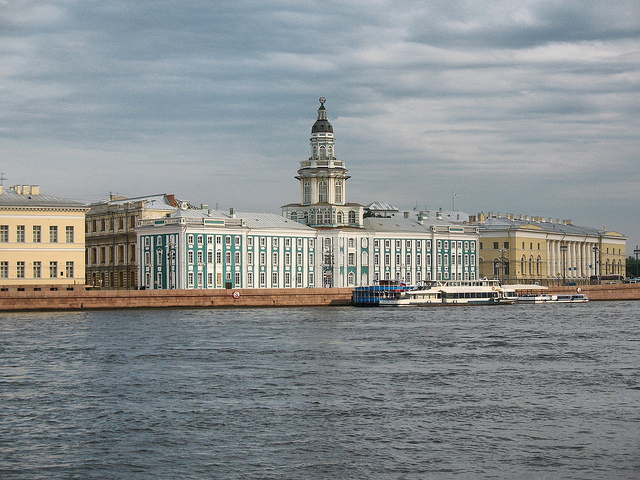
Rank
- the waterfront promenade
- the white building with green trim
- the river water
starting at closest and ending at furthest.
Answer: the river water < the waterfront promenade < the white building with green trim

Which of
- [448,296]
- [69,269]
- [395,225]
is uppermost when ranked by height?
[395,225]

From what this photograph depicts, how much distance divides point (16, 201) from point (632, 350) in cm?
4396

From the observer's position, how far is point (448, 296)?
76.2 m

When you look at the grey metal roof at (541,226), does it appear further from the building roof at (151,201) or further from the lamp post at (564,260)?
the building roof at (151,201)

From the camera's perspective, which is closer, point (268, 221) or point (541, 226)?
point (268, 221)

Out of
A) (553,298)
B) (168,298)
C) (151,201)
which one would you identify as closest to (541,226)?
(553,298)

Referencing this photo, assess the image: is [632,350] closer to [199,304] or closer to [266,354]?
[266,354]

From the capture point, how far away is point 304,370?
2869cm

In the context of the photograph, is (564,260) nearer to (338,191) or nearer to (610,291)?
(610,291)

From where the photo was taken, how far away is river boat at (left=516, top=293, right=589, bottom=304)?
81000 mm

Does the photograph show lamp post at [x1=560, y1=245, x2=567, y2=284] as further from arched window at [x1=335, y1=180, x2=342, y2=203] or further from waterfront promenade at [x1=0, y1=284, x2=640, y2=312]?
waterfront promenade at [x1=0, y1=284, x2=640, y2=312]

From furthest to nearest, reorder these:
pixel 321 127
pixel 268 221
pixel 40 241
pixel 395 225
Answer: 1. pixel 395 225
2. pixel 321 127
3. pixel 268 221
4. pixel 40 241

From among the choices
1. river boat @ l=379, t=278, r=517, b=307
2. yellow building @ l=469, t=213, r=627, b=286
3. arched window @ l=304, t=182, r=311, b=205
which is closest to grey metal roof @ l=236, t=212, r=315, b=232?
arched window @ l=304, t=182, r=311, b=205

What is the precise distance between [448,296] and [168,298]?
21127mm
